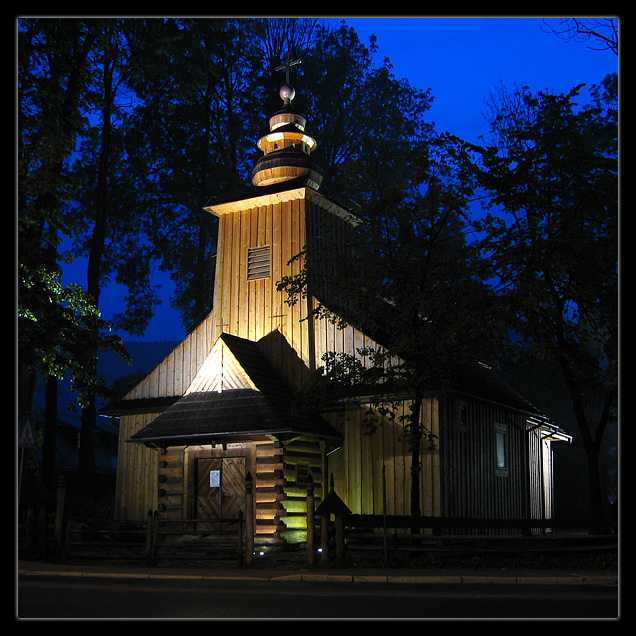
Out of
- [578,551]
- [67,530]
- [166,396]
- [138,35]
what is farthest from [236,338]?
[578,551]

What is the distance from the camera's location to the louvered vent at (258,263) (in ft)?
85.0

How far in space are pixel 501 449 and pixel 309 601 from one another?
1639 centimetres

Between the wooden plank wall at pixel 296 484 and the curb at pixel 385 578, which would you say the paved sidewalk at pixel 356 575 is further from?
the wooden plank wall at pixel 296 484

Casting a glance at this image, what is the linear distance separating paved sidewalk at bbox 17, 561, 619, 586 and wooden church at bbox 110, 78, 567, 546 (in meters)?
4.49

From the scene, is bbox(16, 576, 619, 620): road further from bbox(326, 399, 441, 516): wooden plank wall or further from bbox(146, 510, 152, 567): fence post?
bbox(326, 399, 441, 516): wooden plank wall

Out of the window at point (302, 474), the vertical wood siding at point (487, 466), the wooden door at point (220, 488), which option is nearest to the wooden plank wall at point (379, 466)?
the vertical wood siding at point (487, 466)

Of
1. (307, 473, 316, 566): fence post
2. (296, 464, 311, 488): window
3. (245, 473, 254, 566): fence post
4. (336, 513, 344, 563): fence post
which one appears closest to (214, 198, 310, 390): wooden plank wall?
(296, 464, 311, 488): window

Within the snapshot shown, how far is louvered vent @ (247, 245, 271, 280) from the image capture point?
1021 inches

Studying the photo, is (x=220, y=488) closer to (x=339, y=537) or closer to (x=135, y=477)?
(x=135, y=477)

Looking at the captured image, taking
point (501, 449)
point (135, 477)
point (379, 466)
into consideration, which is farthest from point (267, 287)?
point (501, 449)

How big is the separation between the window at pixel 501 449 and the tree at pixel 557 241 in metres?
5.49

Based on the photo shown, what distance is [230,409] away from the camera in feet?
71.9

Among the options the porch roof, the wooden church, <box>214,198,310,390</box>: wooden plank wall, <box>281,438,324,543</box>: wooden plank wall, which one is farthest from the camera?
<box>214,198,310,390</box>: wooden plank wall

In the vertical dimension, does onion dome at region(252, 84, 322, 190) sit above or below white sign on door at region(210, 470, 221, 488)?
above
